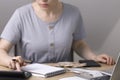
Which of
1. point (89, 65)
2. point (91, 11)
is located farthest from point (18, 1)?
point (89, 65)

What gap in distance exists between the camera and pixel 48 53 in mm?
2025

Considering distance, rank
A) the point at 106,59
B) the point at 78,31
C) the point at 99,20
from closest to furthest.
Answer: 1. the point at 106,59
2. the point at 78,31
3. the point at 99,20

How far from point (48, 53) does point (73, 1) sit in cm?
88

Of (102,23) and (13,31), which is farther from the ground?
(13,31)

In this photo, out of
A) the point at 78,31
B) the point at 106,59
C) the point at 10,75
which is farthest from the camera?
the point at 78,31

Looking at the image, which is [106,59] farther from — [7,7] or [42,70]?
[7,7]

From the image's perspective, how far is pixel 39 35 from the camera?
199 centimetres

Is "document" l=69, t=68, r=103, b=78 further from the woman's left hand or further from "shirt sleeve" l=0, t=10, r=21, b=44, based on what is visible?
"shirt sleeve" l=0, t=10, r=21, b=44

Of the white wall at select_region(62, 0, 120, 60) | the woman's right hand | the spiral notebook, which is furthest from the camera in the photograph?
the white wall at select_region(62, 0, 120, 60)

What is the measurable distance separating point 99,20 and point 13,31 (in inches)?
45.6

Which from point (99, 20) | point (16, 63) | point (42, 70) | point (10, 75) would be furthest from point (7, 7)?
point (10, 75)

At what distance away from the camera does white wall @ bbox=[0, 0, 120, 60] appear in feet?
8.77

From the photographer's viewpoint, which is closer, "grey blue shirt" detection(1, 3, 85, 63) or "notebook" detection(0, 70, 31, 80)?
"notebook" detection(0, 70, 31, 80)

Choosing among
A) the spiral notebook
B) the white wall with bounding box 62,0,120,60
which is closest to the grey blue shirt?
the spiral notebook
